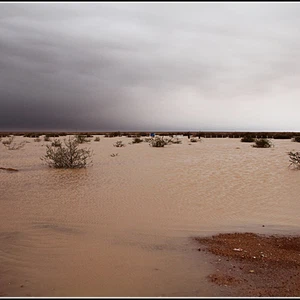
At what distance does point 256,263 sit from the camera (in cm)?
432

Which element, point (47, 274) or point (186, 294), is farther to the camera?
point (47, 274)

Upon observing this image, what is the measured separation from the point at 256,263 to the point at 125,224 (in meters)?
2.73

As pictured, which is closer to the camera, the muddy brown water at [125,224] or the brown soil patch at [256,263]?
the brown soil patch at [256,263]

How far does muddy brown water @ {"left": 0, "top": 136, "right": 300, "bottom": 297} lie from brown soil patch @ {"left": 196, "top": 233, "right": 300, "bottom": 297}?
0.78 feet

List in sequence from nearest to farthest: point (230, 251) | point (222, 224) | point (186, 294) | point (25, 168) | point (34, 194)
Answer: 1. point (186, 294)
2. point (230, 251)
3. point (222, 224)
4. point (34, 194)
5. point (25, 168)

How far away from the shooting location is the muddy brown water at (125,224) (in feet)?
12.4

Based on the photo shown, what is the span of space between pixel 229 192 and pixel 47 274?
6.43m

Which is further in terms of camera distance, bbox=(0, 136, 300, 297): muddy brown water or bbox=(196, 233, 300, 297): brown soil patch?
bbox=(0, 136, 300, 297): muddy brown water

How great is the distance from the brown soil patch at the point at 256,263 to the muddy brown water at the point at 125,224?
0.24 m

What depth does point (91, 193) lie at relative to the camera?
899 centimetres

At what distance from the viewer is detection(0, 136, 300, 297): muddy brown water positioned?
378 cm

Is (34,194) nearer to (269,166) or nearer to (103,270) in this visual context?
(103,270)

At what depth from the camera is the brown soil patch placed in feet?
11.8

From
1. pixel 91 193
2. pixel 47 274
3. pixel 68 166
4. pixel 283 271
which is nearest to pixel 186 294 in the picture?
pixel 283 271
